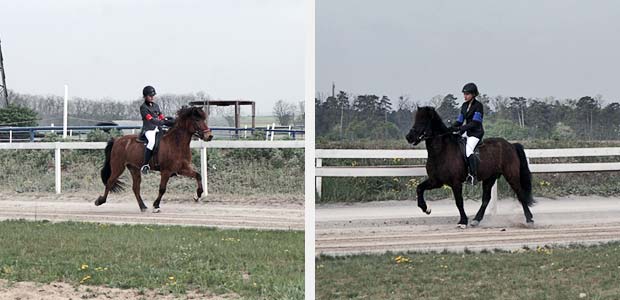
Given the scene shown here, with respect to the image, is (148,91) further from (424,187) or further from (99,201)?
(424,187)

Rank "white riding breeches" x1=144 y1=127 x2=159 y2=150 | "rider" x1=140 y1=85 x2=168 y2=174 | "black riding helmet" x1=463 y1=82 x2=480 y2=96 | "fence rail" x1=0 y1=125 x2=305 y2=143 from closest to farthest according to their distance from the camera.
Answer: "black riding helmet" x1=463 y1=82 x2=480 y2=96 < "rider" x1=140 y1=85 x2=168 y2=174 < "white riding breeches" x1=144 y1=127 x2=159 y2=150 < "fence rail" x1=0 y1=125 x2=305 y2=143

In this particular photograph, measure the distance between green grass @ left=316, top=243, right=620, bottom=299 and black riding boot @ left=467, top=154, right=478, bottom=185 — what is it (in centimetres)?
47

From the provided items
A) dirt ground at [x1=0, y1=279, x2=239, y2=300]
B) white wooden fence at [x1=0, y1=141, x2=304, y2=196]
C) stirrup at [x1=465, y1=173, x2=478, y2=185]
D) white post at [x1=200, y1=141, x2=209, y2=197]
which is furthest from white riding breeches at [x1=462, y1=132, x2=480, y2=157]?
white post at [x1=200, y1=141, x2=209, y2=197]

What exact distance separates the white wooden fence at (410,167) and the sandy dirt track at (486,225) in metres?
0.22

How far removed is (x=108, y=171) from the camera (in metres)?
9.79

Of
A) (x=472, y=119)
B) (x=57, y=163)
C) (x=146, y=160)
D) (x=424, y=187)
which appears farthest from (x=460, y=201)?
(x=57, y=163)

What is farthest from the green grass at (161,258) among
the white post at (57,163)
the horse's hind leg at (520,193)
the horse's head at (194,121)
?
the horse's hind leg at (520,193)

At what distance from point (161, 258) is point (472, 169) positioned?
10.8 feet

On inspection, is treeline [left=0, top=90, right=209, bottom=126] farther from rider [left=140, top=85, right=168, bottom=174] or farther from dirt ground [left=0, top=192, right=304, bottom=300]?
dirt ground [left=0, top=192, right=304, bottom=300]

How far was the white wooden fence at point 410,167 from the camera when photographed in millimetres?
4766

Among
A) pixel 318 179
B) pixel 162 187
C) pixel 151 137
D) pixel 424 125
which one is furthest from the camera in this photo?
pixel 162 187

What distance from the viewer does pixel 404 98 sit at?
15.9ft

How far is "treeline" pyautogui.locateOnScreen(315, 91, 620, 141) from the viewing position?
15.7 ft

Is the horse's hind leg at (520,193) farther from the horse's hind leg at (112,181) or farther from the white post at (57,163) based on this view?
the white post at (57,163)
